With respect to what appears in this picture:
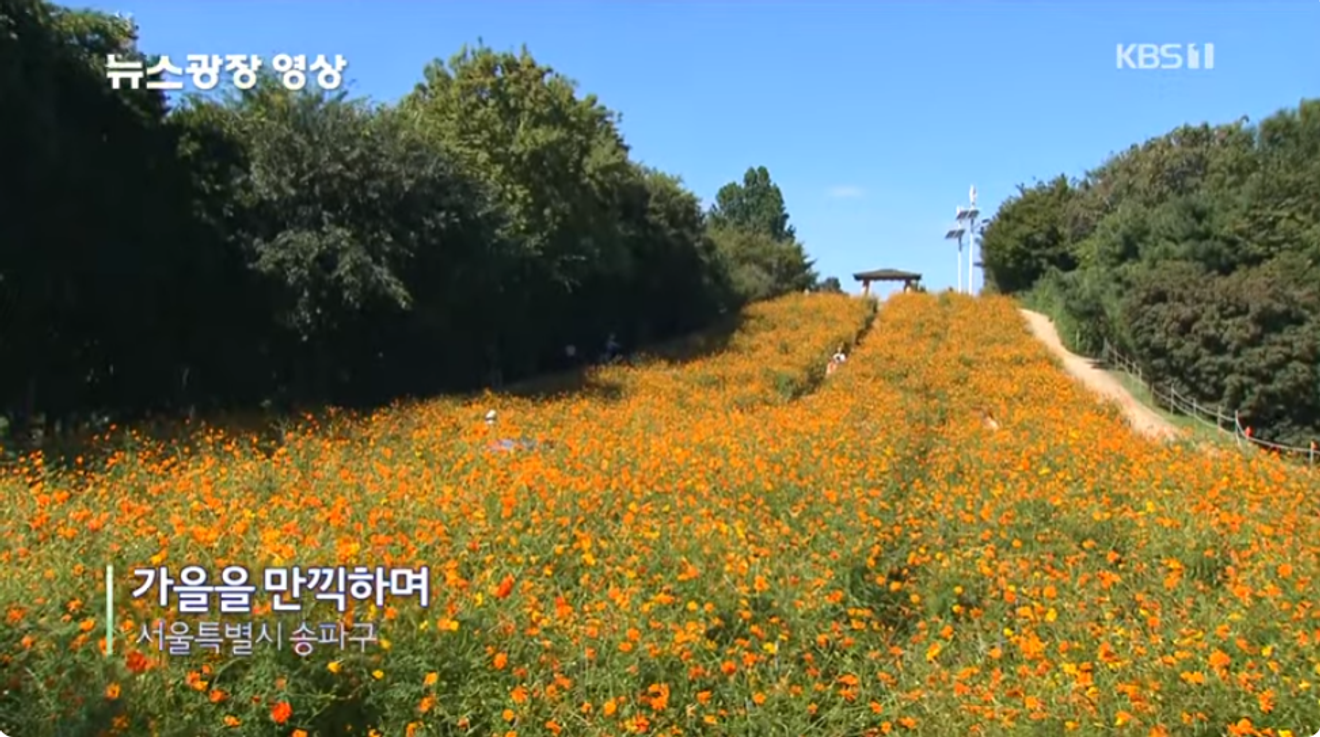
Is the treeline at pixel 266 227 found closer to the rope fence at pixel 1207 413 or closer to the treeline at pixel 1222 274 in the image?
the rope fence at pixel 1207 413

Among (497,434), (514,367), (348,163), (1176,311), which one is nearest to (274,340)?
(348,163)

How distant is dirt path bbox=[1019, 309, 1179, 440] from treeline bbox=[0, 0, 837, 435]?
6794 mm

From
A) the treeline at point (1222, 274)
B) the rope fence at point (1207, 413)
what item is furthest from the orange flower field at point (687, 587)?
the treeline at point (1222, 274)

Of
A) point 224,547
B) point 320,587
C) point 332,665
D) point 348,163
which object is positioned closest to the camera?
point 332,665

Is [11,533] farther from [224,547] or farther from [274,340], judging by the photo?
[274,340]

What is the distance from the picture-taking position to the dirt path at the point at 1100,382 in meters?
14.6

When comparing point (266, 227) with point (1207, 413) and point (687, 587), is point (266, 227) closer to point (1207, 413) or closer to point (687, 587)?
point (687, 587)

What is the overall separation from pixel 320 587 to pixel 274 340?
10124mm

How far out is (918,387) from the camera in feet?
60.1

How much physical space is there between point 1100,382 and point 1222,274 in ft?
11.3

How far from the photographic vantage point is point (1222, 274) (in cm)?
2120

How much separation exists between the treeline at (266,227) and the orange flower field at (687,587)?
2.56 metres

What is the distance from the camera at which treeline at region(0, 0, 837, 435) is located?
8969mm

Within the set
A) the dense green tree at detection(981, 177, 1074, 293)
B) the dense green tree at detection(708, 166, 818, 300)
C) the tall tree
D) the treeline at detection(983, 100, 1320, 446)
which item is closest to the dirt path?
the treeline at detection(983, 100, 1320, 446)
